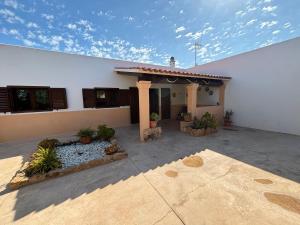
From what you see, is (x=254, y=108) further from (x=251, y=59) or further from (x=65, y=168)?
(x=65, y=168)

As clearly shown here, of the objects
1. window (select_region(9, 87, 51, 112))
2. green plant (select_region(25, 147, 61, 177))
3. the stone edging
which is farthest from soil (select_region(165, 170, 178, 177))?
window (select_region(9, 87, 51, 112))

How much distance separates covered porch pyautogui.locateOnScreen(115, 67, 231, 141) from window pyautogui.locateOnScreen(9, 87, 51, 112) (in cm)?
364

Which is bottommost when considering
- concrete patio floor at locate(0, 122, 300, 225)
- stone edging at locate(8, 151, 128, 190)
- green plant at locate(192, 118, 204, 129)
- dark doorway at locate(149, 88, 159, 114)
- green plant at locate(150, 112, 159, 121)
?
concrete patio floor at locate(0, 122, 300, 225)

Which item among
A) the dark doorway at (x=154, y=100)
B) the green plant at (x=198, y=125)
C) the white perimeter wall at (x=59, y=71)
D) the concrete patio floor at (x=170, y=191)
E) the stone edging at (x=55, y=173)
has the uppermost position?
the white perimeter wall at (x=59, y=71)

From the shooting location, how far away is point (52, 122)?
255 inches

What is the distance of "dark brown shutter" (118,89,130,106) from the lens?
801 cm

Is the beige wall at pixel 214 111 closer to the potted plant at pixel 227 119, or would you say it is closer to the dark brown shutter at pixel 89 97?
the potted plant at pixel 227 119

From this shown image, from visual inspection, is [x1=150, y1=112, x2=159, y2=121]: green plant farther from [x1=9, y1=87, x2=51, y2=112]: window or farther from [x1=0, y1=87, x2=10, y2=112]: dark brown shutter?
[x1=0, y1=87, x2=10, y2=112]: dark brown shutter

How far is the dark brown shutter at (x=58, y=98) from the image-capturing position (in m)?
6.30

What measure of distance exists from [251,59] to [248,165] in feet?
21.2

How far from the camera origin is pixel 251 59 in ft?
24.6

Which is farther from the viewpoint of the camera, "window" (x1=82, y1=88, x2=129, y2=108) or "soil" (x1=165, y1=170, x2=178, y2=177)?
"window" (x1=82, y1=88, x2=129, y2=108)

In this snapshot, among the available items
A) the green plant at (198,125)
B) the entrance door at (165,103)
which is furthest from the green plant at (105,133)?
the entrance door at (165,103)

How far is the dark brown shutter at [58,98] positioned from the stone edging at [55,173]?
321 centimetres
